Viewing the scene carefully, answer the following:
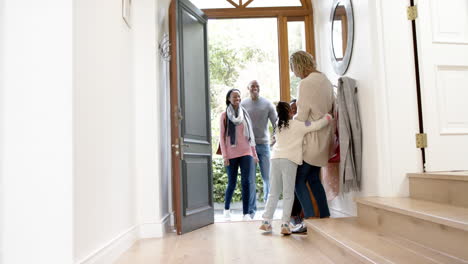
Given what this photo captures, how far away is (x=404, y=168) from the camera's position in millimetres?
2824

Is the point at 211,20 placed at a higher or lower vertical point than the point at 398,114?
higher

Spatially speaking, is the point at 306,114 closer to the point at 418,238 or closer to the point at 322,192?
the point at 322,192

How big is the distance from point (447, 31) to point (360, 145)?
971 millimetres

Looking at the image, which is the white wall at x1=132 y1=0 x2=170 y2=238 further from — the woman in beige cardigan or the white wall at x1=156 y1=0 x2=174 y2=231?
the woman in beige cardigan

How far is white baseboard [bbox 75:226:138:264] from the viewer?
2.23 metres

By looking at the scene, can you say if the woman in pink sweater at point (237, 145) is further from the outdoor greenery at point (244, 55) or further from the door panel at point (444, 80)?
the door panel at point (444, 80)

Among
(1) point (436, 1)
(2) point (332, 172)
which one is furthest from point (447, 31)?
(2) point (332, 172)

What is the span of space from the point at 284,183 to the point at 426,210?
4.12 feet

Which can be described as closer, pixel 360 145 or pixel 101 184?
pixel 101 184

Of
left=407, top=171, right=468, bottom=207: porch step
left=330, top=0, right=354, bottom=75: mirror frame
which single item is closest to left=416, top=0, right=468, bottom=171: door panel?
left=407, top=171, right=468, bottom=207: porch step

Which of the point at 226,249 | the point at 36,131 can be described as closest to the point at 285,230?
the point at 226,249

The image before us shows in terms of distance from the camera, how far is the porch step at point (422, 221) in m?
1.75

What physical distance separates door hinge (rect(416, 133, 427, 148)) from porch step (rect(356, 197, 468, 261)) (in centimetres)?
42

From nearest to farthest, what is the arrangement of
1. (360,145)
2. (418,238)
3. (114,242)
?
(418,238)
(114,242)
(360,145)
